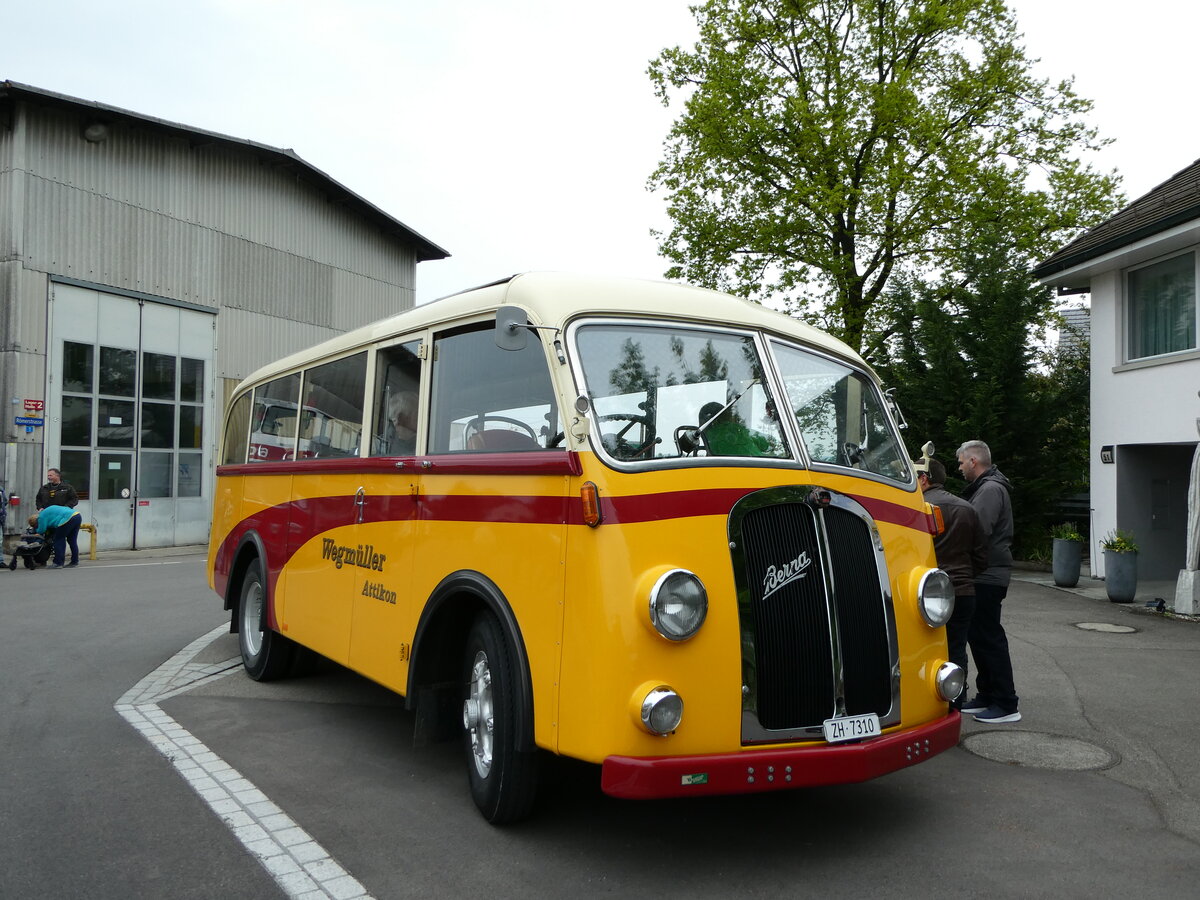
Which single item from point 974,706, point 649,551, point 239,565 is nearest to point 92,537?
point 239,565

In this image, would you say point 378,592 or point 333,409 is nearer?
point 378,592

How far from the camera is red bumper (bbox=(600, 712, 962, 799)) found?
12.6ft

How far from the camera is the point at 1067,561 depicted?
49.3 ft

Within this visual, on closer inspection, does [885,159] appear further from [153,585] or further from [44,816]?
[44,816]

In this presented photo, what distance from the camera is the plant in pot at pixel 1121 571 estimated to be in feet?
42.9

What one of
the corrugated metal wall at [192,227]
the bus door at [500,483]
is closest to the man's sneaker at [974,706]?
the bus door at [500,483]

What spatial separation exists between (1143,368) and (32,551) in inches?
731

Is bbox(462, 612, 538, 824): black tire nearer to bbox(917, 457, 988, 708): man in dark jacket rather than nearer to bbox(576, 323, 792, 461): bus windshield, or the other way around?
bbox(576, 323, 792, 461): bus windshield

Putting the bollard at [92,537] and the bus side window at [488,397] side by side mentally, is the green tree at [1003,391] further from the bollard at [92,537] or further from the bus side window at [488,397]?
the bollard at [92,537]

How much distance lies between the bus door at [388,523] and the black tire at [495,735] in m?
0.58

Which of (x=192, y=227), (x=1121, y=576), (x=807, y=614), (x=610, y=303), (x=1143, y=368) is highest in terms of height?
(x=192, y=227)

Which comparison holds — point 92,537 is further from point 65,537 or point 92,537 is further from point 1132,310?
point 1132,310

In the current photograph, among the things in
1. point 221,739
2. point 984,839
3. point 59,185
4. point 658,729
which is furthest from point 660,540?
point 59,185

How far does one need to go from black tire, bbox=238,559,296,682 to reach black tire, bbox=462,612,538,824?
328 cm
